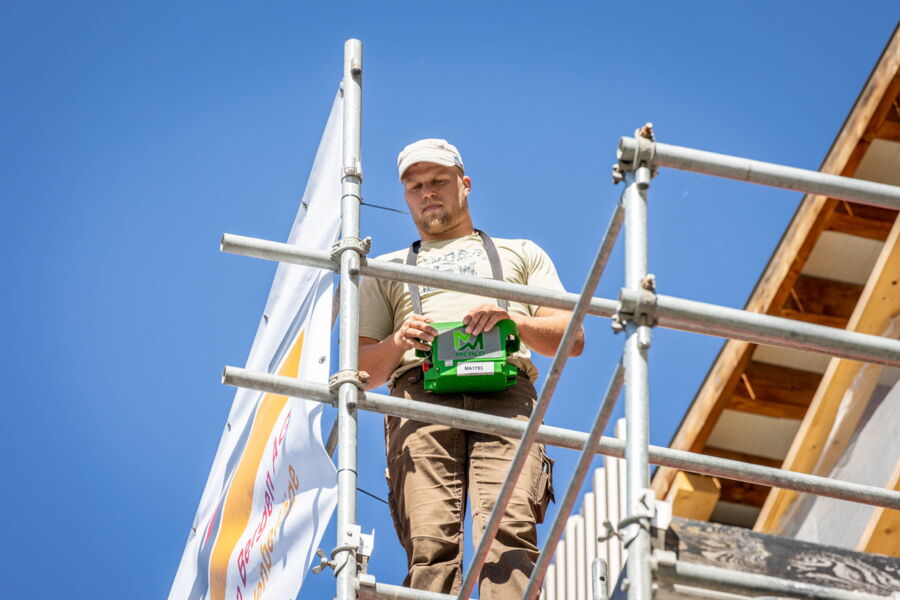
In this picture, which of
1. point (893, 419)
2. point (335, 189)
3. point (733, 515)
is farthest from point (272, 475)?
point (733, 515)

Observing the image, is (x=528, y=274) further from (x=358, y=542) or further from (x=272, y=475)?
(x=358, y=542)

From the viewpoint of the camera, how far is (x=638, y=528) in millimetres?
3127

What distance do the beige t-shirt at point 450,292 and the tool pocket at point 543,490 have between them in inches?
13.0

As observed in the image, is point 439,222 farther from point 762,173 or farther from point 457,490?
point 762,173

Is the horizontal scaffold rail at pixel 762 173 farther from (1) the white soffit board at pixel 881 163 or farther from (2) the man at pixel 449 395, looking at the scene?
(1) the white soffit board at pixel 881 163

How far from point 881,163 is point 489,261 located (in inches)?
206

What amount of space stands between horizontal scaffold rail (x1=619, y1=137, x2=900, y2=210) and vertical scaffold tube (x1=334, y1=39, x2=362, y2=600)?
1278 mm

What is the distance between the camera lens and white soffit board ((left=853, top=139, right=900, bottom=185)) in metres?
9.98

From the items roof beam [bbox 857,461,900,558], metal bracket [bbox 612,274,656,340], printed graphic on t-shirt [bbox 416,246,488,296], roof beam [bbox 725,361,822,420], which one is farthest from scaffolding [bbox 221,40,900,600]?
roof beam [bbox 725,361,822,420]

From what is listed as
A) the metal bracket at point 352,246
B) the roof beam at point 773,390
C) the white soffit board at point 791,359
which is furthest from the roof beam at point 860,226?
the metal bracket at point 352,246

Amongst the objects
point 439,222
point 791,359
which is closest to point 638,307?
point 439,222

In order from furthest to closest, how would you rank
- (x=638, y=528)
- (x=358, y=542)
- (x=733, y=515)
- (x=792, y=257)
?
(x=733, y=515) < (x=792, y=257) < (x=358, y=542) < (x=638, y=528)

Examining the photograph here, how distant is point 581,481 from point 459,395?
1634 millimetres

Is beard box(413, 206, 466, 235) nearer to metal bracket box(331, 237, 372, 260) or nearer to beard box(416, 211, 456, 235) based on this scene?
beard box(416, 211, 456, 235)
